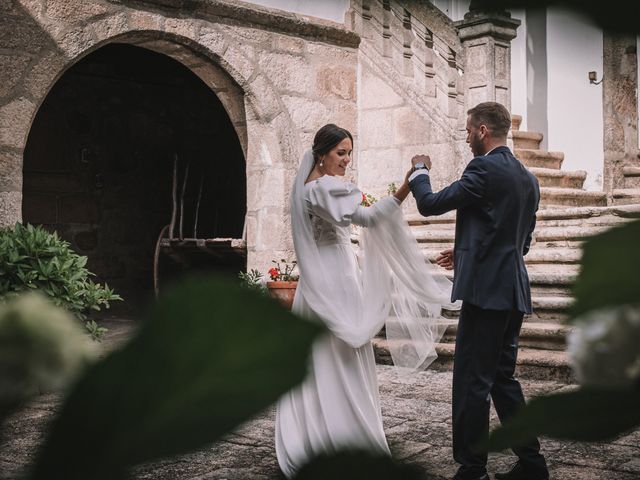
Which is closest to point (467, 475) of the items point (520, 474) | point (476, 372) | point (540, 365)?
point (520, 474)

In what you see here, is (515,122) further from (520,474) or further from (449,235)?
(520,474)

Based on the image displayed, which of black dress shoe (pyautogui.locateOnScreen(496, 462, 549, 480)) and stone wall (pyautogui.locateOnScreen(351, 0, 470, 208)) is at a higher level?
stone wall (pyautogui.locateOnScreen(351, 0, 470, 208))

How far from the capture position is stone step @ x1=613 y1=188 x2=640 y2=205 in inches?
328

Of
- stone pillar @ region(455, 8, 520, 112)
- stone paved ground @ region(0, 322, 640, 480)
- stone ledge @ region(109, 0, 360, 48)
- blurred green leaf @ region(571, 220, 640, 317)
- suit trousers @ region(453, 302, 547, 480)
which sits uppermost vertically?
stone ledge @ region(109, 0, 360, 48)

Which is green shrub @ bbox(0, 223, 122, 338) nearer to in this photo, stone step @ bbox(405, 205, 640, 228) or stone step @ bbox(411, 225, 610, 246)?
stone step @ bbox(411, 225, 610, 246)

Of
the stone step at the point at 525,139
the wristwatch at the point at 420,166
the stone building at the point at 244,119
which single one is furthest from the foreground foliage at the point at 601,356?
the stone step at the point at 525,139

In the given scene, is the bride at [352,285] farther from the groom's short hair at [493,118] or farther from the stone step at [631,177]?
the stone step at [631,177]

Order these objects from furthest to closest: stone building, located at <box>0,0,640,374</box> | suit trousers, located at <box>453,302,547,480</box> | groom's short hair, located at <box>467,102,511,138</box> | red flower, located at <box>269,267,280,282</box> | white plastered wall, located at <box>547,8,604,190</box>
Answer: white plastered wall, located at <box>547,8,604,190</box> → red flower, located at <box>269,267,280,282</box> → stone building, located at <box>0,0,640,374</box> → groom's short hair, located at <box>467,102,511,138</box> → suit trousers, located at <box>453,302,547,480</box>

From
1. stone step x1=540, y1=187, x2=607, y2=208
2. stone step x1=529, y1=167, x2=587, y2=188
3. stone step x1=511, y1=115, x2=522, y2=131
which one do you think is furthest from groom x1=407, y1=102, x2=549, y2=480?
stone step x1=511, y1=115, x2=522, y2=131

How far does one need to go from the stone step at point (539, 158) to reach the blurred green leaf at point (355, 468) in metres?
8.38

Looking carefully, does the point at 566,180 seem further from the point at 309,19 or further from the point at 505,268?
the point at 505,268

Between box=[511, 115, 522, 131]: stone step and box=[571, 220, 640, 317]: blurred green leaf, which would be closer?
box=[571, 220, 640, 317]: blurred green leaf

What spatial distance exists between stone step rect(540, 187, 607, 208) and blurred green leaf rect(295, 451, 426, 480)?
25.0 ft

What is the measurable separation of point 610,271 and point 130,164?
9108 mm
